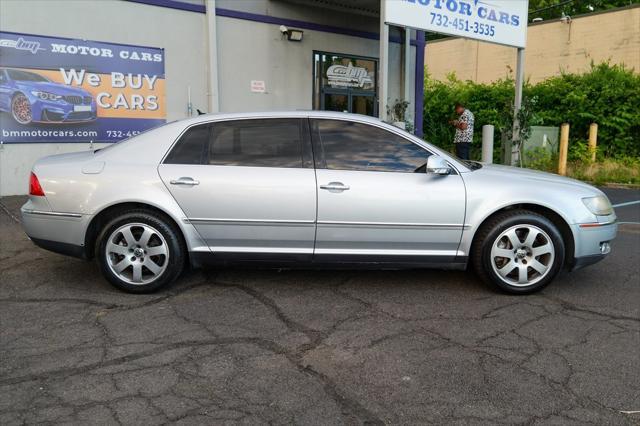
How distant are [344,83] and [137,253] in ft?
31.8

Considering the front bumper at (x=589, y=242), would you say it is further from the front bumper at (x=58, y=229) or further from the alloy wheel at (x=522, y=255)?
the front bumper at (x=58, y=229)

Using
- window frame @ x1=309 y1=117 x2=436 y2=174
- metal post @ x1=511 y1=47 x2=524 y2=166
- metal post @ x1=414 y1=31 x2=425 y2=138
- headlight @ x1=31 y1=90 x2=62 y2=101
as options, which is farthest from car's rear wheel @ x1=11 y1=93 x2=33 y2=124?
metal post @ x1=511 y1=47 x2=524 y2=166

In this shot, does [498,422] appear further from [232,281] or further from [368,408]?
[232,281]

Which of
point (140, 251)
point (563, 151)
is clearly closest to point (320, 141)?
point (140, 251)

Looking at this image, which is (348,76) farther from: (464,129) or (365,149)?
(365,149)

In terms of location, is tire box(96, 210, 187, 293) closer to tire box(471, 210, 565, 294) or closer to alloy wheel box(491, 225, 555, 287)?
tire box(471, 210, 565, 294)

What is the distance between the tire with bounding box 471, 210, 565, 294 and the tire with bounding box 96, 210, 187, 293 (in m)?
2.53

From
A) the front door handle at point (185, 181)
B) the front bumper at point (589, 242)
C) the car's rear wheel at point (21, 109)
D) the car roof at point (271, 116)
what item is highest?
the car's rear wheel at point (21, 109)

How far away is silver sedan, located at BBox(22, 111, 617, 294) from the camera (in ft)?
14.8

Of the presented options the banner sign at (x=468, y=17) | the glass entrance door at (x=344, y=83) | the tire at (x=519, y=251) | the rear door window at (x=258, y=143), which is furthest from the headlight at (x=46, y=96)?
the tire at (x=519, y=251)

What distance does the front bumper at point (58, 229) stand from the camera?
4.56 meters

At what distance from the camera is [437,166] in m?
4.43

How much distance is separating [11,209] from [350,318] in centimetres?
655

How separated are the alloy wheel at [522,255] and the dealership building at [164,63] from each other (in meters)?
5.64
